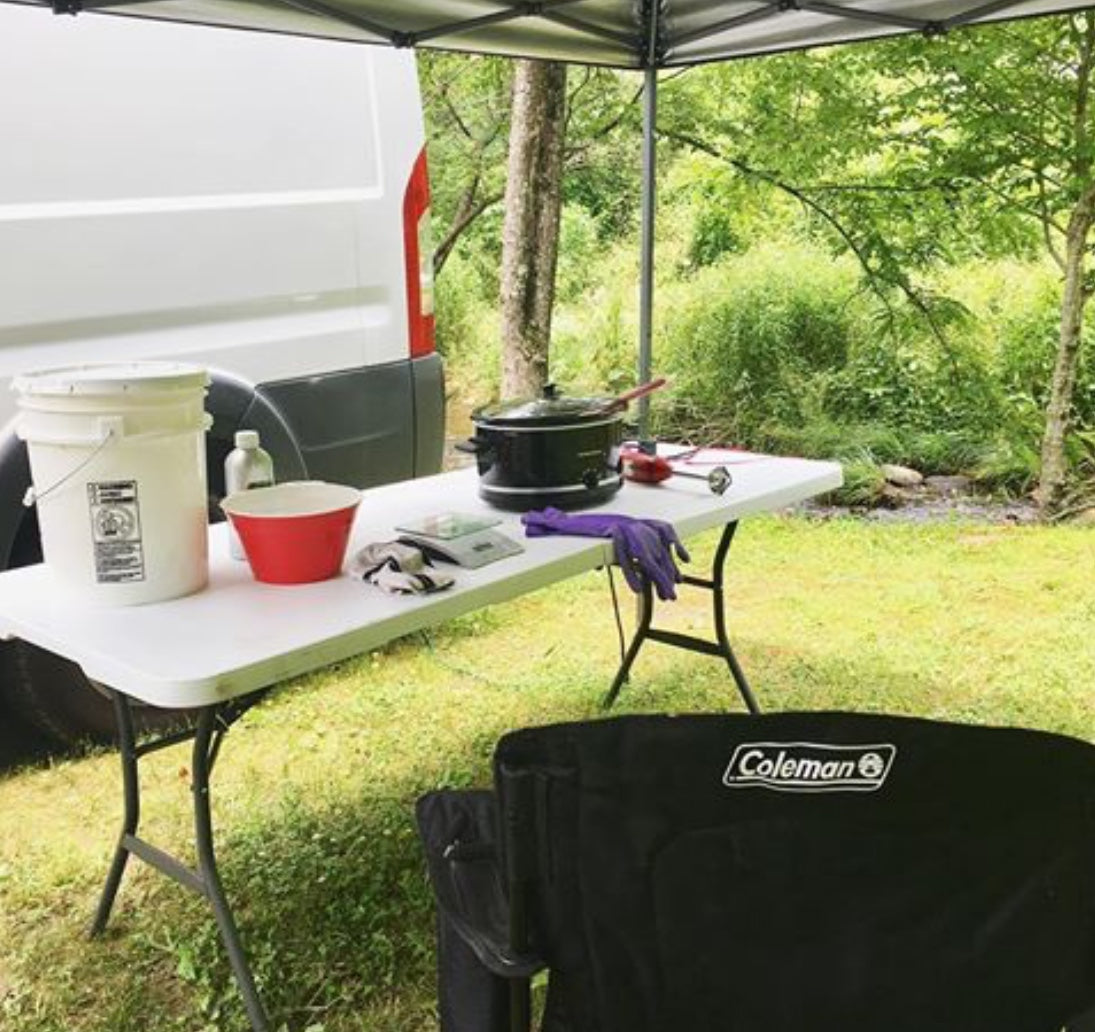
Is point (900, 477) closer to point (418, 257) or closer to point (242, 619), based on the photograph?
point (418, 257)

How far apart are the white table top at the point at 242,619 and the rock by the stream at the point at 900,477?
14.3ft

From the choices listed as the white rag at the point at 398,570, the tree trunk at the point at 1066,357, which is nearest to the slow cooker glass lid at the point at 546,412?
the white rag at the point at 398,570

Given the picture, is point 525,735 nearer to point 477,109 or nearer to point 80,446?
point 80,446

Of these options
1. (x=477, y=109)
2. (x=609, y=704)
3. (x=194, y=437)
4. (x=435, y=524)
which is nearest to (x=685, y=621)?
(x=609, y=704)

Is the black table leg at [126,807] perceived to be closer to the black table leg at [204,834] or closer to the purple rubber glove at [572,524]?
the black table leg at [204,834]

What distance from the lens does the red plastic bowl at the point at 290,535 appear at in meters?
1.77

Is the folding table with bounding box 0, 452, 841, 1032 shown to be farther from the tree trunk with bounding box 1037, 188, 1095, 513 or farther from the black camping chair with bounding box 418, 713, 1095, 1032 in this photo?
the tree trunk with bounding box 1037, 188, 1095, 513

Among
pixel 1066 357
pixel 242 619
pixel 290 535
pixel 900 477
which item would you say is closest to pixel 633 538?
pixel 290 535

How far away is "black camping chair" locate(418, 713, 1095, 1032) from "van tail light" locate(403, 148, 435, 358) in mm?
2306

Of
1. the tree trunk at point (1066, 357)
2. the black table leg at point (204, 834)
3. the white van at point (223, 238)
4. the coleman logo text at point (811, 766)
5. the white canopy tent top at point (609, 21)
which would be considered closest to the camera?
the coleman logo text at point (811, 766)

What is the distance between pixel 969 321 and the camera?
251 inches

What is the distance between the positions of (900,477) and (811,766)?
5662 mm

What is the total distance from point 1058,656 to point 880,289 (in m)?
3.31

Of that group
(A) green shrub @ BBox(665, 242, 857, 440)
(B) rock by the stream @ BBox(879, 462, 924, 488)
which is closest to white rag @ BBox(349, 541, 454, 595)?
(B) rock by the stream @ BBox(879, 462, 924, 488)
